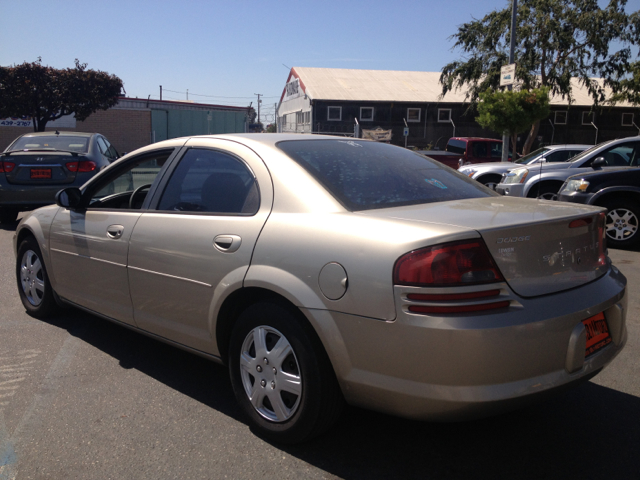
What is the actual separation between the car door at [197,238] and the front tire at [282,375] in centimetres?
23

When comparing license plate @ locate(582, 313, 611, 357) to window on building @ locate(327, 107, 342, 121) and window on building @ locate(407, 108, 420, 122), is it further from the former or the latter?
window on building @ locate(407, 108, 420, 122)

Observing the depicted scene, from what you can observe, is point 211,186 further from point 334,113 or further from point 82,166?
point 334,113

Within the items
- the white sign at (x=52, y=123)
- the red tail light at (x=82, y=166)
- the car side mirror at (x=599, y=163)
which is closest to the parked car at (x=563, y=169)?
the car side mirror at (x=599, y=163)

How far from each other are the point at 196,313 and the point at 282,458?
904 millimetres

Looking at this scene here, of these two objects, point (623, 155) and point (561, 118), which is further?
point (561, 118)

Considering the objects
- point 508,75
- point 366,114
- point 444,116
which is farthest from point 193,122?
point 508,75

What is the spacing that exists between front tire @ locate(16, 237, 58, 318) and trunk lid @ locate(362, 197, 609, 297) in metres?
3.22

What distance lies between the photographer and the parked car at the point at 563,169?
31.1 feet

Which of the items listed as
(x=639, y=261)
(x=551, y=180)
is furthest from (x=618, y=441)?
(x=551, y=180)

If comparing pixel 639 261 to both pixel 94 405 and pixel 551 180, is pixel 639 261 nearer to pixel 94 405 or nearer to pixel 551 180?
pixel 551 180

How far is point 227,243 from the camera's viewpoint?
300cm

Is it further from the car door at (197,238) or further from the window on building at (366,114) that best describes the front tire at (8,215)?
the window on building at (366,114)

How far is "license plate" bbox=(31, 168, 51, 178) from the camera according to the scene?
30.8ft

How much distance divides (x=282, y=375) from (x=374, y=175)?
116 centimetres
